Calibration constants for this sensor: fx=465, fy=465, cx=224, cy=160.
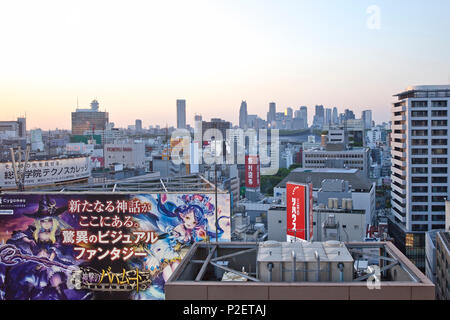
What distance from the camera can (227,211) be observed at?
26.3 feet

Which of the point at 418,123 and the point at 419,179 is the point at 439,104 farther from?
the point at 419,179

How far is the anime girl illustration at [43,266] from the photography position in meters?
7.91

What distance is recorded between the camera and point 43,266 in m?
7.91

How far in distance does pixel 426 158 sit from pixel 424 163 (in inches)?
8.2

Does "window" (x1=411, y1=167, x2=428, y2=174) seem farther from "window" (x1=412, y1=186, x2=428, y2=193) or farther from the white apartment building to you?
"window" (x1=412, y1=186, x2=428, y2=193)

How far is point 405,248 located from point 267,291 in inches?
668

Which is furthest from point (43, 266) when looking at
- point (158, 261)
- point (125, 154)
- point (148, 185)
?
point (125, 154)

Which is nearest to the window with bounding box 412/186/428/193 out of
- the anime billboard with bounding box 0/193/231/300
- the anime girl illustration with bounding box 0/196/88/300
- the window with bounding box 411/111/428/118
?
the window with bounding box 411/111/428/118

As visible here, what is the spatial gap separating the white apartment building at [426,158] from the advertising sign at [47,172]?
13.3 metres

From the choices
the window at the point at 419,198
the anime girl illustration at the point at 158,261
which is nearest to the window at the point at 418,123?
the window at the point at 419,198

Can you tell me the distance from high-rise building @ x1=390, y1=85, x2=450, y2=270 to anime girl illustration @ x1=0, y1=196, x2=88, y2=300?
1407 cm

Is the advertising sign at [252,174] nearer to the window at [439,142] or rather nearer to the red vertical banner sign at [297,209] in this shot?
the window at [439,142]

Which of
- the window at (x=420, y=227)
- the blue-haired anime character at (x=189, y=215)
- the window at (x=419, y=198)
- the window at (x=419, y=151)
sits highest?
the window at (x=419, y=151)

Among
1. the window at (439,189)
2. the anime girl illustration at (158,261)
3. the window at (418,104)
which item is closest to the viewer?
the anime girl illustration at (158,261)
